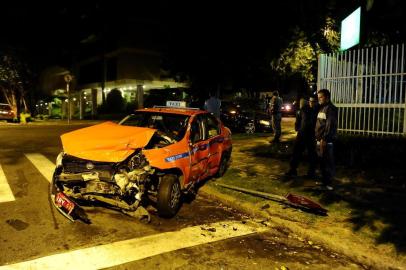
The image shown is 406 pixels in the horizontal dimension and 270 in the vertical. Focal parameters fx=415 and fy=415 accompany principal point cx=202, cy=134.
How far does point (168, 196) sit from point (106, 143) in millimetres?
1209

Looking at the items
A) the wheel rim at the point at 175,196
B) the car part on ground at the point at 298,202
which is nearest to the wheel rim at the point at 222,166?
the car part on ground at the point at 298,202

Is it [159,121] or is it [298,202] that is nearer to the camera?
[298,202]

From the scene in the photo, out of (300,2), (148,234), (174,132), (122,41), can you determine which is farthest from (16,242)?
(122,41)

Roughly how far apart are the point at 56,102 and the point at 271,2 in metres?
30.8

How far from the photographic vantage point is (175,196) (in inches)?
253

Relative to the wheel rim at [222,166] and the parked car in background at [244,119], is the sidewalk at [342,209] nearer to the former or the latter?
the wheel rim at [222,166]

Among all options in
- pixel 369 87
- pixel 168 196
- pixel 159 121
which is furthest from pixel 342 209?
pixel 369 87

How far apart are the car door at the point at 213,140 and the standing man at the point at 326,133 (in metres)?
1.95

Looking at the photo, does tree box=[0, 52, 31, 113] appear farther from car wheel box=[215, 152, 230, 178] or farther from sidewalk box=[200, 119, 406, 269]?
car wheel box=[215, 152, 230, 178]

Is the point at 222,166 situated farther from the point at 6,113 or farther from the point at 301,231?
the point at 6,113

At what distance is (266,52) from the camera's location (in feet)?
66.3

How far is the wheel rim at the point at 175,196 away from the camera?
634 centimetres

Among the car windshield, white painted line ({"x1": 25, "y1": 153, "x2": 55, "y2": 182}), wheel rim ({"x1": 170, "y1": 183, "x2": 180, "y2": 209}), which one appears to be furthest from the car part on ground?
white painted line ({"x1": 25, "y1": 153, "x2": 55, "y2": 182})

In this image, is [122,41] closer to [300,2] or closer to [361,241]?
[300,2]
